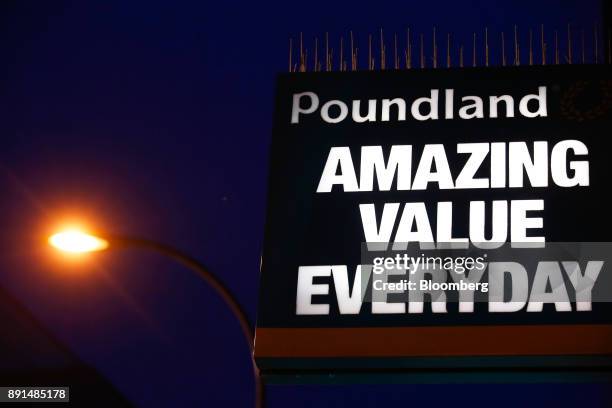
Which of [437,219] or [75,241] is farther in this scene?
[75,241]

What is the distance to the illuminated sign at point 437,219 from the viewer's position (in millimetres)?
5574

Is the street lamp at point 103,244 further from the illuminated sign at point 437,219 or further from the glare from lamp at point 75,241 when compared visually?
the illuminated sign at point 437,219

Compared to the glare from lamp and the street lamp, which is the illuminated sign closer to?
the street lamp

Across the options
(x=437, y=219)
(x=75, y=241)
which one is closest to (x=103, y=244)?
(x=75, y=241)

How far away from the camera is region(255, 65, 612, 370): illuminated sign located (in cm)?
557

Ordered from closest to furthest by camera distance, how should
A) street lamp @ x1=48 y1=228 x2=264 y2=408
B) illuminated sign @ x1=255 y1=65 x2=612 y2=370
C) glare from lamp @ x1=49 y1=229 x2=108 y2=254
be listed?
illuminated sign @ x1=255 y1=65 x2=612 y2=370 < street lamp @ x1=48 y1=228 x2=264 y2=408 < glare from lamp @ x1=49 y1=229 x2=108 y2=254

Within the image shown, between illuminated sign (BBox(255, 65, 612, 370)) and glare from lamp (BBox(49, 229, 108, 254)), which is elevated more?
glare from lamp (BBox(49, 229, 108, 254))

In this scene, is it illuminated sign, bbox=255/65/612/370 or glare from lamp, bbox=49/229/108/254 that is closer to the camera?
illuminated sign, bbox=255/65/612/370

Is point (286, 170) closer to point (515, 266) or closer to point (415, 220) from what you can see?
point (415, 220)

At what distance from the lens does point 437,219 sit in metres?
5.90

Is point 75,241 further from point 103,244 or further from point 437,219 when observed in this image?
point 437,219

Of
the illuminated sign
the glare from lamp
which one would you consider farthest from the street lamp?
the illuminated sign

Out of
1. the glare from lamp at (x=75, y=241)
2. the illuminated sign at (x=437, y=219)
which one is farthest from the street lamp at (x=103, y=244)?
the illuminated sign at (x=437, y=219)

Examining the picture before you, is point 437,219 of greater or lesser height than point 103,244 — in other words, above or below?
below
